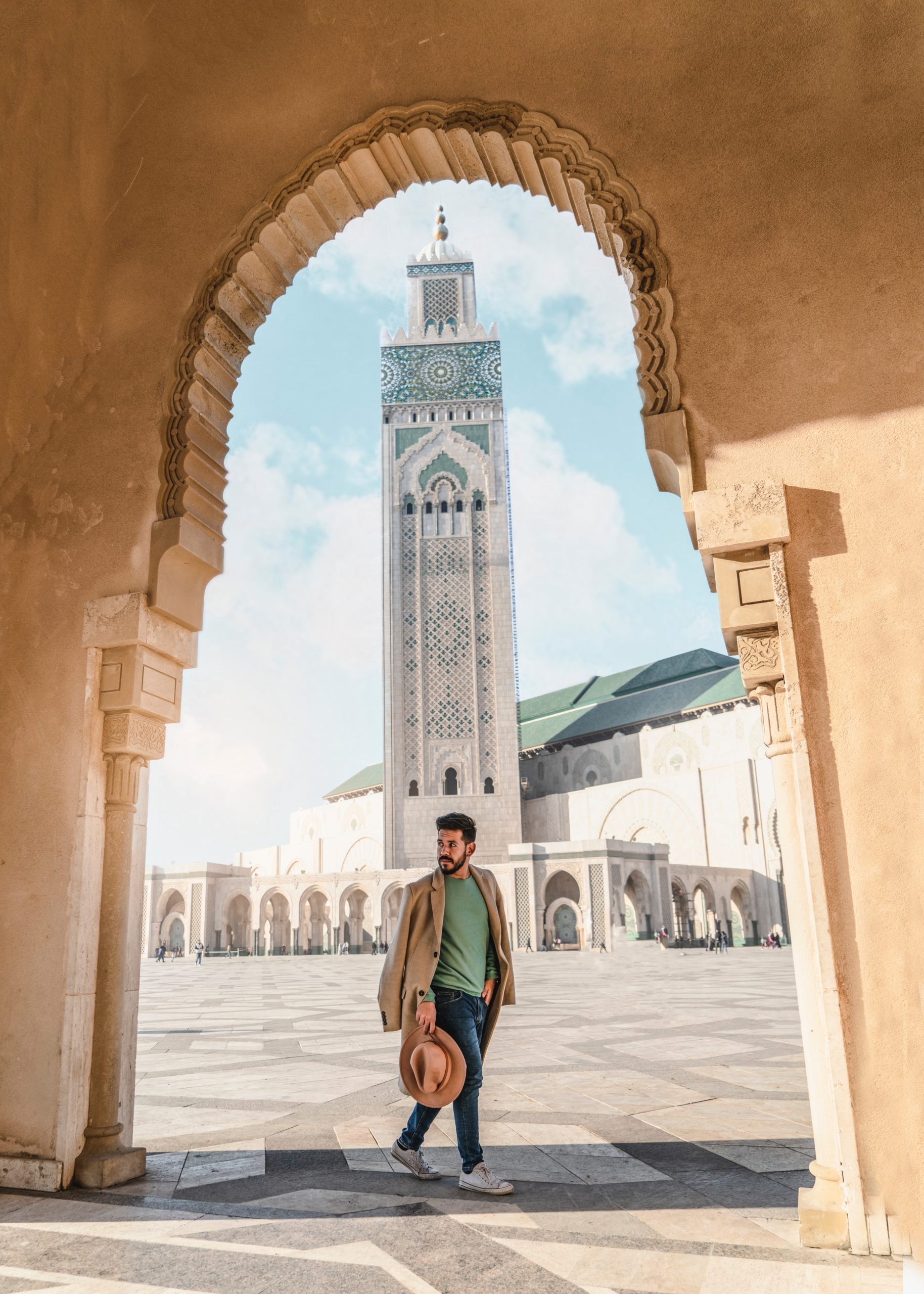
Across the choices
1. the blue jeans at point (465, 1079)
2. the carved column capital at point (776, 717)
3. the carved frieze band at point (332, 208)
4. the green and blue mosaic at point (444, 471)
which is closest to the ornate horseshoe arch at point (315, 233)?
the carved frieze band at point (332, 208)

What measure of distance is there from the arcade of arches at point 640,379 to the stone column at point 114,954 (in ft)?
0.04

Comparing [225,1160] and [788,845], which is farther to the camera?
[225,1160]

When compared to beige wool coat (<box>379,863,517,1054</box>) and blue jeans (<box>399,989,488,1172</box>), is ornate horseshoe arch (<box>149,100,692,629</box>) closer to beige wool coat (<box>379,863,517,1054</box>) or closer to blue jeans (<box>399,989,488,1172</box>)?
beige wool coat (<box>379,863,517,1054</box>)

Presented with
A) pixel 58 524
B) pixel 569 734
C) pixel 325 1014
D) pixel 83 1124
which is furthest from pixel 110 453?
pixel 569 734

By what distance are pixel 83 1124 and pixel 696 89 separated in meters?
3.46

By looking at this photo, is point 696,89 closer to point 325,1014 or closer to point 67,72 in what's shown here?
point 67,72

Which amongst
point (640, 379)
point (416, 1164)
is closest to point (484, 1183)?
point (416, 1164)

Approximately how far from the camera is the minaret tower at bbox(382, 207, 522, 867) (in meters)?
29.9

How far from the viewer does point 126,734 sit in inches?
114

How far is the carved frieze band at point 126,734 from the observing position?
2.89 metres

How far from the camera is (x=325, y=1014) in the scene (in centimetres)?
782

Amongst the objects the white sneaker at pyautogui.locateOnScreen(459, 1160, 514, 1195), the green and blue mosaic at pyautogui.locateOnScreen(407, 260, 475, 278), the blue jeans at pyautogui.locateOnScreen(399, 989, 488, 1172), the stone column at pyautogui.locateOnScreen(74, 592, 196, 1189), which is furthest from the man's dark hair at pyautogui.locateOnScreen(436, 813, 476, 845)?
the green and blue mosaic at pyautogui.locateOnScreen(407, 260, 475, 278)

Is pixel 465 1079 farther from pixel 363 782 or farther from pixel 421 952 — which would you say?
pixel 363 782

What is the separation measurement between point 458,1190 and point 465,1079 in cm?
27
